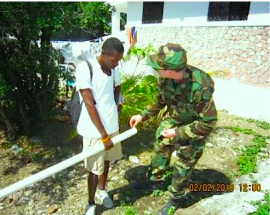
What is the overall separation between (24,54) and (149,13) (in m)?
8.07

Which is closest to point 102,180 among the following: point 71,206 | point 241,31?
point 71,206

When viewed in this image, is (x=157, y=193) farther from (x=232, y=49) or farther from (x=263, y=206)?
(x=232, y=49)

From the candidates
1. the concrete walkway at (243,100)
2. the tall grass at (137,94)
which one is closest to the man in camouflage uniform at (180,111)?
the tall grass at (137,94)

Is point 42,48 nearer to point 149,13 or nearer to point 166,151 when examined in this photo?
point 166,151

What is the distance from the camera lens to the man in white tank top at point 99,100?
7.73 feet

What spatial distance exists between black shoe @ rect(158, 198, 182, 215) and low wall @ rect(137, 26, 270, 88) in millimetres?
4730

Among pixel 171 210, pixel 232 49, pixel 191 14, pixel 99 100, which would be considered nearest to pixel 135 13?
pixel 191 14

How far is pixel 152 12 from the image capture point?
11156 mm

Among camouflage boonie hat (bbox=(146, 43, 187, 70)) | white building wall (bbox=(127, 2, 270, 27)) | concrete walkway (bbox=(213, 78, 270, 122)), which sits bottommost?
concrete walkway (bbox=(213, 78, 270, 122))

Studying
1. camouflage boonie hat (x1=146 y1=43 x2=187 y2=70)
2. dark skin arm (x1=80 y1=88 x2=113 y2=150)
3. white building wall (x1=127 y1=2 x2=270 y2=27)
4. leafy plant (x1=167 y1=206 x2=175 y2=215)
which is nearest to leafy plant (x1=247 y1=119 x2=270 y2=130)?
white building wall (x1=127 y1=2 x2=270 y2=27)

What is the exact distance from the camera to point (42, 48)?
4.18 metres

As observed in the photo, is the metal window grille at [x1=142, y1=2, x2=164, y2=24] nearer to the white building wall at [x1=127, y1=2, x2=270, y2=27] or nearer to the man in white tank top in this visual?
the white building wall at [x1=127, y1=2, x2=270, y2=27]
